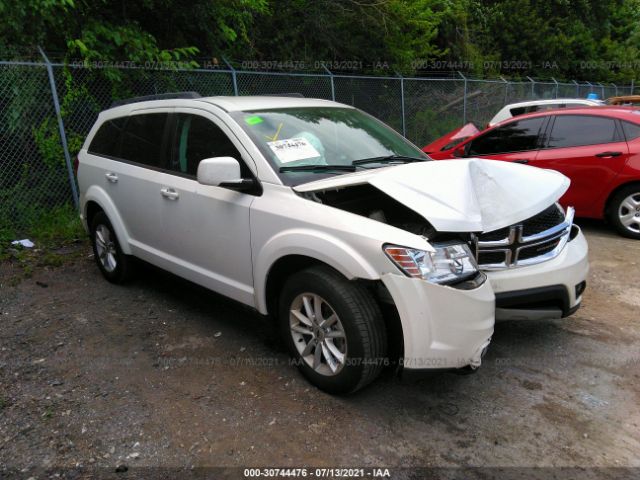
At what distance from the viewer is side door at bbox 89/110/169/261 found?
4.02 m

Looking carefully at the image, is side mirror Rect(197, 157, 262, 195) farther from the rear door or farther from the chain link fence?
the chain link fence

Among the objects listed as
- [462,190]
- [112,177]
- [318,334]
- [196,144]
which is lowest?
[318,334]

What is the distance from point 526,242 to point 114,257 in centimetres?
372

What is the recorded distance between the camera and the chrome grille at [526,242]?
2979mm

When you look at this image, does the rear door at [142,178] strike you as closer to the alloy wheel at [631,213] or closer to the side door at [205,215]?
the side door at [205,215]

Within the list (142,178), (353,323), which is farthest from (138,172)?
(353,323)

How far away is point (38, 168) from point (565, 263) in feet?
21.2

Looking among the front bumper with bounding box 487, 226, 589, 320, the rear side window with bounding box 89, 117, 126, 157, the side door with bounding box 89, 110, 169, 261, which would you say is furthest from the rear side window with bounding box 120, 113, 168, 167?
the front bumper with bounding box 487, 226, 589, 320

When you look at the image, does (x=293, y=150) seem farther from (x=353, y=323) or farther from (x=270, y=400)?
(x=270, y=400)

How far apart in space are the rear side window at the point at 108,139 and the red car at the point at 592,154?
4137mm

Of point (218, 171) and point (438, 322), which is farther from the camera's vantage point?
point (218, 171)

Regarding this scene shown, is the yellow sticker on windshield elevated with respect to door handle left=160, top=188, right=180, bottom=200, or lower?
elevated

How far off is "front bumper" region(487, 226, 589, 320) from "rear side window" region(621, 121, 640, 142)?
3.44m

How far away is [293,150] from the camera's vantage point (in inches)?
131
